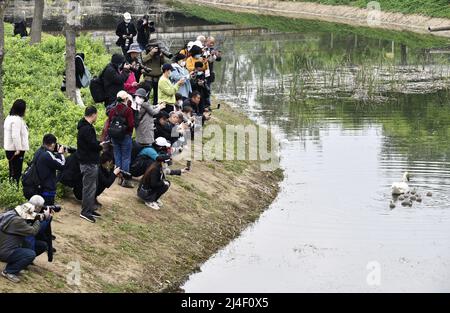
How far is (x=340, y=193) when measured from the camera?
23219mm

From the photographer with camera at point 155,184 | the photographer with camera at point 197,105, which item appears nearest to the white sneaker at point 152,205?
the photographer with camera at point 155,184

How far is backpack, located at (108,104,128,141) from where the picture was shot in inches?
717

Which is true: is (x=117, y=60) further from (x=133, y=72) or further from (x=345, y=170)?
(x=345, y=170)

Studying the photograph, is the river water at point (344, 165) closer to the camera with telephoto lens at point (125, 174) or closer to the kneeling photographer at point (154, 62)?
the camera with telephoto lens at point (125, 174)

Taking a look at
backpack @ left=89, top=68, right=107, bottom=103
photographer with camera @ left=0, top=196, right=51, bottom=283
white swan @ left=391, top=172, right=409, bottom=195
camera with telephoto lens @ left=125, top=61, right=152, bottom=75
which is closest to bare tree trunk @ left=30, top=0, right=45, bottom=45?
camera with telephoto lens @ left=125, top=61, right=152, bottom=75

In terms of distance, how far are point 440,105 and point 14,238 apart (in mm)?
23005

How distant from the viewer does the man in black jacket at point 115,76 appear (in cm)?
2117

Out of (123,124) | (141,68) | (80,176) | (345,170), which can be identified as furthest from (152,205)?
(345,170)

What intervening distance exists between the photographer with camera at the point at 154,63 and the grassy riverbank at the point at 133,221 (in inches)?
56.2

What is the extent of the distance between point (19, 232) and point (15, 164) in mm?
3493

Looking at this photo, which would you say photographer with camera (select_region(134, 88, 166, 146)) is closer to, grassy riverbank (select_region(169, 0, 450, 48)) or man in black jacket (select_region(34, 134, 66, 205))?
man in black jacket (select_region(34, 134, 66, 205))

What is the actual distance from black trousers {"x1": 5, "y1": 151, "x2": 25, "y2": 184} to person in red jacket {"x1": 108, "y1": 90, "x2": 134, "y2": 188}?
1849 mm

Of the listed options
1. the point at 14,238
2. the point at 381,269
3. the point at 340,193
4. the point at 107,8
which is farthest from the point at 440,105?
the point at 107,8

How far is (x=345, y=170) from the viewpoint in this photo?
25.5 m
